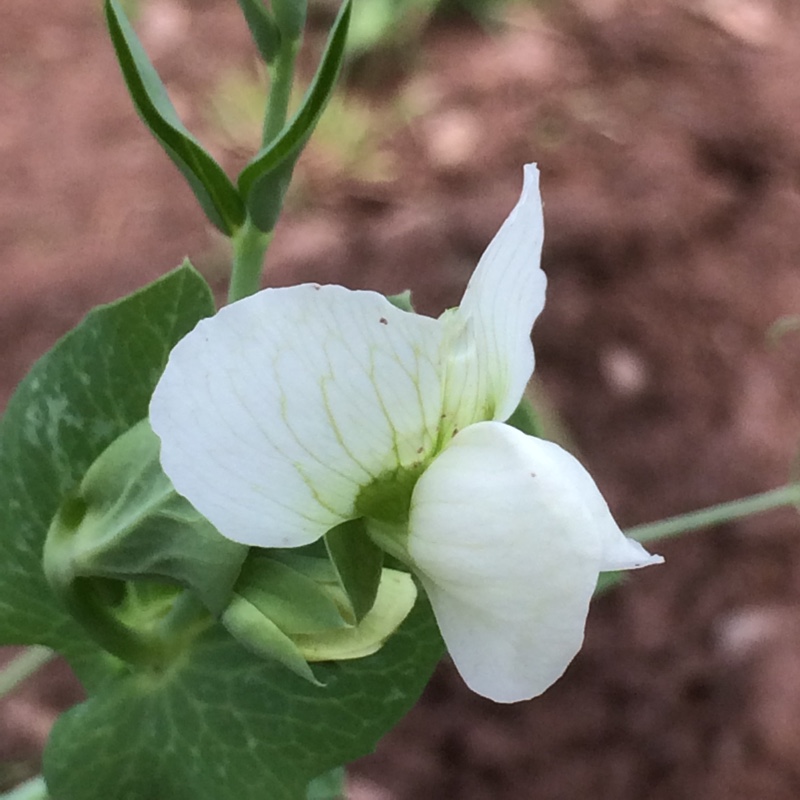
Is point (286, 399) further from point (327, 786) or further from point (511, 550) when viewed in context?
point (327, 786)

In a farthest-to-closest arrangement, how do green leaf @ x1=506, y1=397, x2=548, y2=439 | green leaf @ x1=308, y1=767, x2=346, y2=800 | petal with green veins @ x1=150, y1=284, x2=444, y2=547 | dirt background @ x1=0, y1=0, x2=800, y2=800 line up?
dirt background @ x1=0, y1=0, x2=800, y2=800 → green leaf @ x1=308, y1=767, x2=346, y2=800 → green leaf @ x1=506, y1=397, x2=548, y2=439 → petal with green veins @ x1=150, y1=284, x2=444, y2=547

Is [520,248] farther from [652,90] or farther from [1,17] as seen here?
[1,17]

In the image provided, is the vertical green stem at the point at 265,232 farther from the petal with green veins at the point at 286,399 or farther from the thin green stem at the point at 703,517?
the thin green stem at the point at 703,517

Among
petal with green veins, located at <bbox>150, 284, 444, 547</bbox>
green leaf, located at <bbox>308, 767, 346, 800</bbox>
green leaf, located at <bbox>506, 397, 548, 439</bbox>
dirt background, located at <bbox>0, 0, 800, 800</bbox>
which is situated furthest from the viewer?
dirt background, located at <bbox>0, 0, 800, 800</bbox>

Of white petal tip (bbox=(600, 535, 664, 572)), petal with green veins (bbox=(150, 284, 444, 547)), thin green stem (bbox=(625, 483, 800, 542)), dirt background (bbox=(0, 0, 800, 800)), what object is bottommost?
dirt background (bbox=(0, 0, 800, 800))

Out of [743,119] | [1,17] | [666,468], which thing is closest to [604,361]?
[666,468]

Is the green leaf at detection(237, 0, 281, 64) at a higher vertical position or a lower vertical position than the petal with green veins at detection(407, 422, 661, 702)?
higher

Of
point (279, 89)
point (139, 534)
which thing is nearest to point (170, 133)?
point (279, 89)

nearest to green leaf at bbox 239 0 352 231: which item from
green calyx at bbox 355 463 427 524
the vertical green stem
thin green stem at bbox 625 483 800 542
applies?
the vertical green stem

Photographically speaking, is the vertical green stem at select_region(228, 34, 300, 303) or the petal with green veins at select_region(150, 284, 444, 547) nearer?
the petal with green veins at select_region(150, 284, 444, 547)

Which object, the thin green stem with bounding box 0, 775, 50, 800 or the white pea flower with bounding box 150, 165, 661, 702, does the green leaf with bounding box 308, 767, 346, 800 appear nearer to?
the thin green stem with bounding box 0, 775, 50, 800

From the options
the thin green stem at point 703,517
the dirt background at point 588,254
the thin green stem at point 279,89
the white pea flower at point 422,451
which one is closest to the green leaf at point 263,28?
the thin green stem at point 279,89
